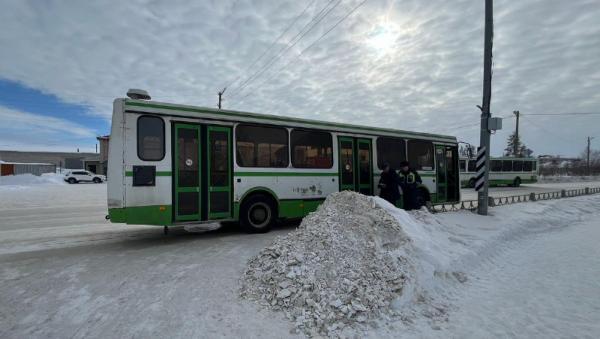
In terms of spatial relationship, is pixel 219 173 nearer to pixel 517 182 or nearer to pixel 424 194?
pixel 424 194

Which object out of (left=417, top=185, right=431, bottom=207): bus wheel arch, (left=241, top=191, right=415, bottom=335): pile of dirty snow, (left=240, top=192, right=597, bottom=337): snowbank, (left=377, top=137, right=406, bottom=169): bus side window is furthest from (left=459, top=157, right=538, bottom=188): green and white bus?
(left=241, top=191, right=415, bottom=335): pile of dirty snow

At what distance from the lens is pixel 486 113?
1195 centimetres

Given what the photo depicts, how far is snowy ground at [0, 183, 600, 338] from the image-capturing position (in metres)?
3.74

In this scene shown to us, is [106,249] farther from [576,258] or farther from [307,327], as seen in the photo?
[576,258]

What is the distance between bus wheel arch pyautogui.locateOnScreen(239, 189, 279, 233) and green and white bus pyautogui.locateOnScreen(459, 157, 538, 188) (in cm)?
2633

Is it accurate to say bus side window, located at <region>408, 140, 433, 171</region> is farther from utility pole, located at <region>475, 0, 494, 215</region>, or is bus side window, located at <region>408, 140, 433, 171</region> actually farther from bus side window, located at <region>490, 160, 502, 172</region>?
bus side window, located at <region>490, 160, 502, 172</region>

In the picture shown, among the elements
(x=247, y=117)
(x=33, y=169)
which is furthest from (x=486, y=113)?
(x=33, y=169)

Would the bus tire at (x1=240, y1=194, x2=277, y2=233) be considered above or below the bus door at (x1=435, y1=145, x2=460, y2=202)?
below

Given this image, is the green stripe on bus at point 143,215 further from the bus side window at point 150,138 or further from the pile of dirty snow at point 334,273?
the pile of dirty snow at point 334,273

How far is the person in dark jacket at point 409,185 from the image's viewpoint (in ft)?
34.2

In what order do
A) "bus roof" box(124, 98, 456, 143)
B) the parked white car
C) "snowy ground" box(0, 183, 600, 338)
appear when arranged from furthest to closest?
the parked white car → "bus roof" box(124, 98, 456, 143) → "snowy ground" box(0, 183, 600, 338)

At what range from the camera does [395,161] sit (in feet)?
37.2

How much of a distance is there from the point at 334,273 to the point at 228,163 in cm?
459

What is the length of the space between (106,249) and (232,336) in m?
5.06
